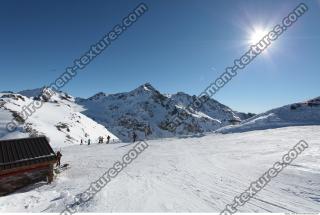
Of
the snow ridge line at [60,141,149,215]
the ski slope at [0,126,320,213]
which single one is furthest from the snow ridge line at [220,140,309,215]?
the snow ridge line at [60,141,149,215]

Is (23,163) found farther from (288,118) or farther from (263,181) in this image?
(288,118)

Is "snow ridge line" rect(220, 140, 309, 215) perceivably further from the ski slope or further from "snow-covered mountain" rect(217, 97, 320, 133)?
"snow-covered mountain" rect(217, 97, 320, 133)

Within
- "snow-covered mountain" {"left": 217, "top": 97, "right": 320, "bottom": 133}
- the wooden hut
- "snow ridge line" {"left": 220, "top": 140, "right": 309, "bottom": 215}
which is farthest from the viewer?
"snow-covered mountain" {"left": 217, "top": 97, "right": 320, "bottom": 133}

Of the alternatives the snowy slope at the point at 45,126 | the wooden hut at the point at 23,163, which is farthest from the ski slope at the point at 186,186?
the snowy slope at the point at 45,126

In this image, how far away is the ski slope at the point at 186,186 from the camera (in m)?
10.5

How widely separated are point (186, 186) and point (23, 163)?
10355mm

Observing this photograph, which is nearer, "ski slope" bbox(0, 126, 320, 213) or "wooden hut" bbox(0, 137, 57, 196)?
"ski slope" bbox(0, 126, 320, 213)

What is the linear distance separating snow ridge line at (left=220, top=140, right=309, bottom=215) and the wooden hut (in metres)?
12.3

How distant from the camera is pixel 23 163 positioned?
15.8 meters

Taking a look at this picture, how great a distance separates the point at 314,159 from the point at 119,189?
13.4 m

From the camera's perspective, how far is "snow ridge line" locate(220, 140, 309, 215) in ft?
34.0

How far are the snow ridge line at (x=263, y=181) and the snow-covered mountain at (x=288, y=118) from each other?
17203 mm

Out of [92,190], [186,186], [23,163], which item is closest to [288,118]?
[186,186]

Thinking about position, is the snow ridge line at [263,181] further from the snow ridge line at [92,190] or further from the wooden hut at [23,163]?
the wooden hut at [23,163]
